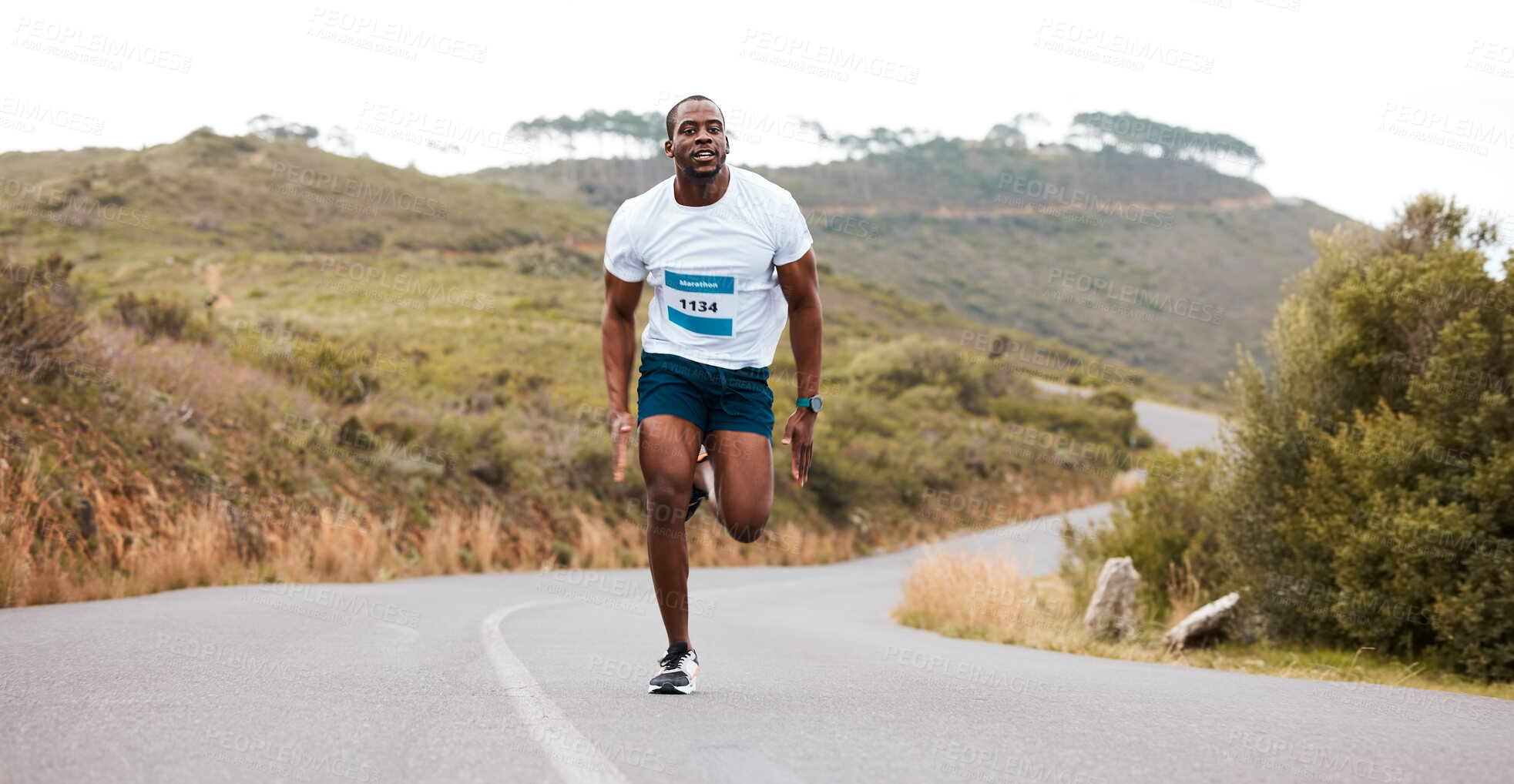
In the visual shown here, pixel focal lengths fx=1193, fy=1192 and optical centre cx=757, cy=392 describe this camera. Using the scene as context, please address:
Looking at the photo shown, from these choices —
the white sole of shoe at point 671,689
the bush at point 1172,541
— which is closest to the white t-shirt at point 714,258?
the white sole of shoe at point 671,689

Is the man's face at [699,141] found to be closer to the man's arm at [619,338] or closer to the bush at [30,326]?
the man's arm at [619,338]

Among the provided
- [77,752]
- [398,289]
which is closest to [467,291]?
[398,289]

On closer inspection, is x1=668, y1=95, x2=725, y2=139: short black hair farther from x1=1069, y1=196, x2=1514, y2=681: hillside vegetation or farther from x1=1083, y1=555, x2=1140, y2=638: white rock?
x1=1083, y1=555, x2=1140, y2=638: white rock

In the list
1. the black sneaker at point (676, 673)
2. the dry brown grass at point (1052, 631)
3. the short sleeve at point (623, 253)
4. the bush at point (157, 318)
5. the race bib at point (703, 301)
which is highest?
the short sleeve at point (623, 253)

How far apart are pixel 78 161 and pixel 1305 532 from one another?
3112 inches

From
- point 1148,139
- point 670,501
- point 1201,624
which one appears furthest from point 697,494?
point 1148,139

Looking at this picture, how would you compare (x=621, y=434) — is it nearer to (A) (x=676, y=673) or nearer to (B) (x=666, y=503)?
(B) (x=666, y=503)

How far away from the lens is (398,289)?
1737 inches

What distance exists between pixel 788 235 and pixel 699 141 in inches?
22.7

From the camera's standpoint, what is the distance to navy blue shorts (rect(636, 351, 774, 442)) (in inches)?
208

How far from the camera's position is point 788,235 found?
5.37 m

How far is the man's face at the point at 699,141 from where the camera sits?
5.18m

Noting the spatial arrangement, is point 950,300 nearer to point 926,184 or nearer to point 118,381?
point 926,184

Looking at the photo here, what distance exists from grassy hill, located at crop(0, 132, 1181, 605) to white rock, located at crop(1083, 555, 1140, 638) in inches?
309
